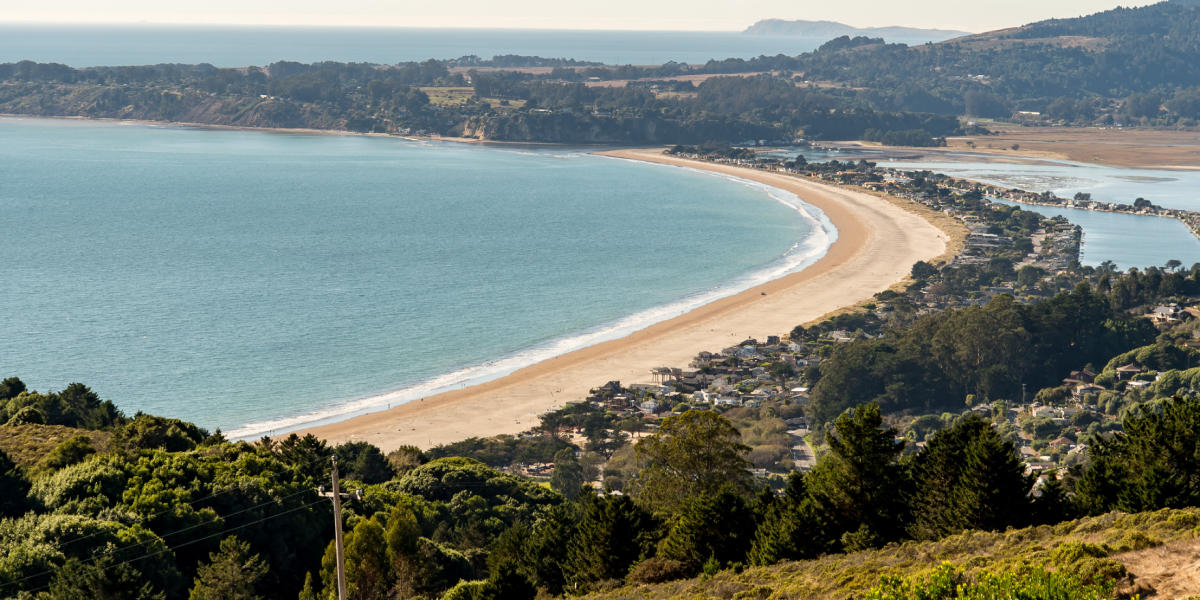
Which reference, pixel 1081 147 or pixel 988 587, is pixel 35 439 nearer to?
pixel 988 587

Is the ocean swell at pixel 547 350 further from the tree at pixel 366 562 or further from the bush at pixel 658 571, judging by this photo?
the bush at pixel 658 571

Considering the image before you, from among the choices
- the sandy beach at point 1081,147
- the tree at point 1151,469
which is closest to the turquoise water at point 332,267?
the tree at point 1151,469

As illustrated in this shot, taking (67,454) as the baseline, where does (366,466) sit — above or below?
below

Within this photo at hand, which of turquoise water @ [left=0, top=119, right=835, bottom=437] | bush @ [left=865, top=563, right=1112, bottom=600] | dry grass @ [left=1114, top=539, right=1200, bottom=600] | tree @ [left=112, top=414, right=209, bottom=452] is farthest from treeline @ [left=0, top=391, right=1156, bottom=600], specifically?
turquoise water @ [left=0, top=119, right=835, bottom=437]

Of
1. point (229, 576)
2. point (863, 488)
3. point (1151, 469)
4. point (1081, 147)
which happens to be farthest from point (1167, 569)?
point (1081, 147)

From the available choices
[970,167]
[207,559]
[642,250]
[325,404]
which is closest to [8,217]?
[642,250]

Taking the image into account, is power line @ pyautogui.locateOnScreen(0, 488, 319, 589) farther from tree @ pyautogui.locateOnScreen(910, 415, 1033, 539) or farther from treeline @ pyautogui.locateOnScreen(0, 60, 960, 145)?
treeline @ pyautogui.locateOnScreen(0, 60, 960, 145)

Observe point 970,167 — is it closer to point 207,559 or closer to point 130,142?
point 130,142
